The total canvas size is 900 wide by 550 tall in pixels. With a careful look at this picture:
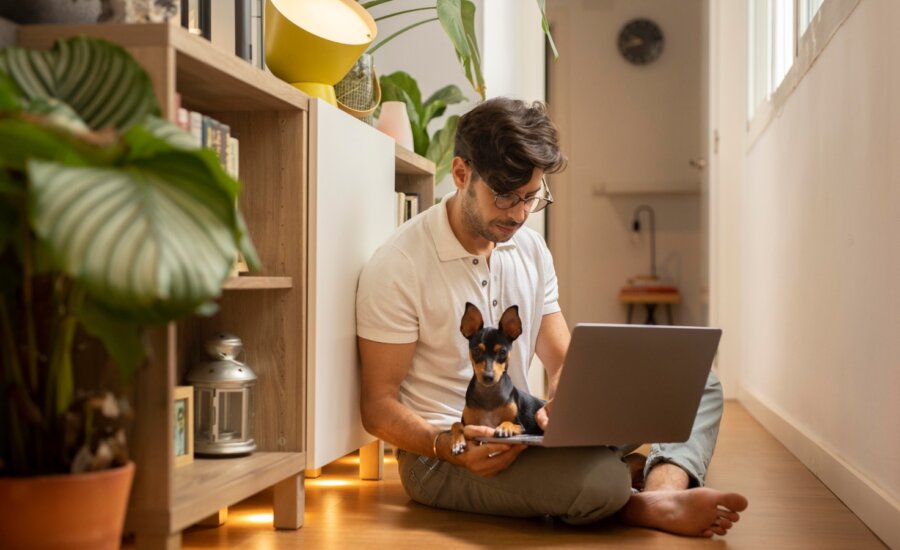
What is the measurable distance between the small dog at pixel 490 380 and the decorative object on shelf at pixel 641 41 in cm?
515

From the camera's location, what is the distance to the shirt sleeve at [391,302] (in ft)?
6.59

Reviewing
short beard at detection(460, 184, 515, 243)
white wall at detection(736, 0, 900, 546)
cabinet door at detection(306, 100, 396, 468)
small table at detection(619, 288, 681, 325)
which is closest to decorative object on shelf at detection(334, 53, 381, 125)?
cabinet door at detection(306, 100, 396, 468)

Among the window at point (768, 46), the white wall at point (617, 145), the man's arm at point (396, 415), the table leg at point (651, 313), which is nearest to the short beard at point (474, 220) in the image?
the man's arm at point (396, 415)

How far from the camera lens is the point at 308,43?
205cm

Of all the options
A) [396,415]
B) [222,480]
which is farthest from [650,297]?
[222,480]

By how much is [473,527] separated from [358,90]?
1053 mm

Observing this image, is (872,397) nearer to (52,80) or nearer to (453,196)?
(453,196)

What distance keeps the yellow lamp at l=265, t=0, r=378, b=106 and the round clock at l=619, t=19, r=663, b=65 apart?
4.70m

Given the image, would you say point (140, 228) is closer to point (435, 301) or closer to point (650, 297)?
point (435, 301)

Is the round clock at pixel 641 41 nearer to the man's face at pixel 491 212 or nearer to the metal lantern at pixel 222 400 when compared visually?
the man's face at pixel 491 212

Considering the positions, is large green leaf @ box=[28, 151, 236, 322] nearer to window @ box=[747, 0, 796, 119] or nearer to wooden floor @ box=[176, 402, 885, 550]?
wooden floor @ box=[176, 402, 885, 550]

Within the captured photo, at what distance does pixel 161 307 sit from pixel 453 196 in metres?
1.16

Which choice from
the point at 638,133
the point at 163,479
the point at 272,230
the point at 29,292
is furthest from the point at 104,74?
the point at 638,133

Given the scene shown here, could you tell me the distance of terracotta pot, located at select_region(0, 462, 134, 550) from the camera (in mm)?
1064
